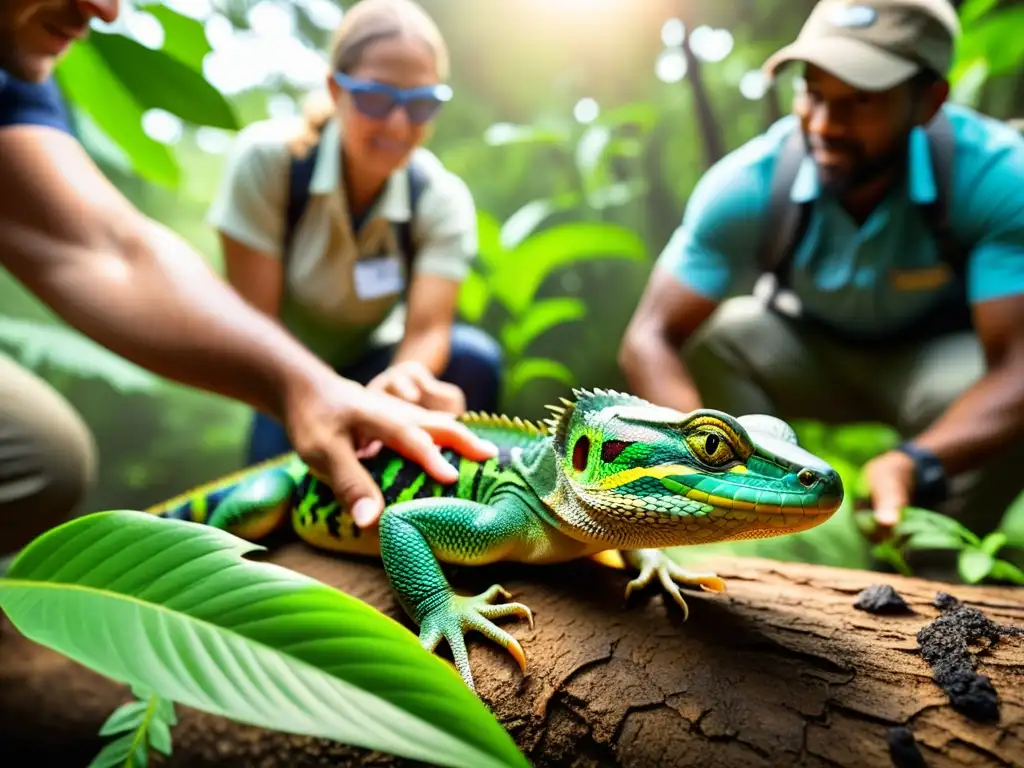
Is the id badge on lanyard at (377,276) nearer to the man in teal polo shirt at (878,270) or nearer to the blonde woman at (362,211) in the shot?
the blonde woman at (362,211)

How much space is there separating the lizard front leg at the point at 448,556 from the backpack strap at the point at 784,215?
4.96 ft

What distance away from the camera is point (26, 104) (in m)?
2.16

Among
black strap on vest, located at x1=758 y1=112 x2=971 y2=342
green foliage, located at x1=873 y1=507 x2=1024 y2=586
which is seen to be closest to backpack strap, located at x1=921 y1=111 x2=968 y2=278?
black strap on vest, located at x1=758 y1=112 x2=971 y2=342

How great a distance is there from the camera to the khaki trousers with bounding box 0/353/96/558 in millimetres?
2312

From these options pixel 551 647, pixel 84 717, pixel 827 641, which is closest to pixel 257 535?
pixel 84 717

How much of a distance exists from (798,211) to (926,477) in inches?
45.1

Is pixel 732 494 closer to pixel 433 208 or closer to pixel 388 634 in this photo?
pixel 388 634

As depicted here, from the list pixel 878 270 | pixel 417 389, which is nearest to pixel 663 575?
pixel 417 389

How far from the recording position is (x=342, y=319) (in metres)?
3.27

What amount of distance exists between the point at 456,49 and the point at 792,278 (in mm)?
1796

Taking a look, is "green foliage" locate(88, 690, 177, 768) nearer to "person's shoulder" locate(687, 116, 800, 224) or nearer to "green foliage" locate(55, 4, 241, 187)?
"green foliage" locate(55, 4, 241, 187)

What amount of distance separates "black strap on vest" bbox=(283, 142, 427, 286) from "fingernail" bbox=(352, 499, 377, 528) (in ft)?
5.41

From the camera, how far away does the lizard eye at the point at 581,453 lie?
1.62m

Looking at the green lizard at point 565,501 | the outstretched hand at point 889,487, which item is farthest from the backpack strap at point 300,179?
the outstretched hand at point 889,487
